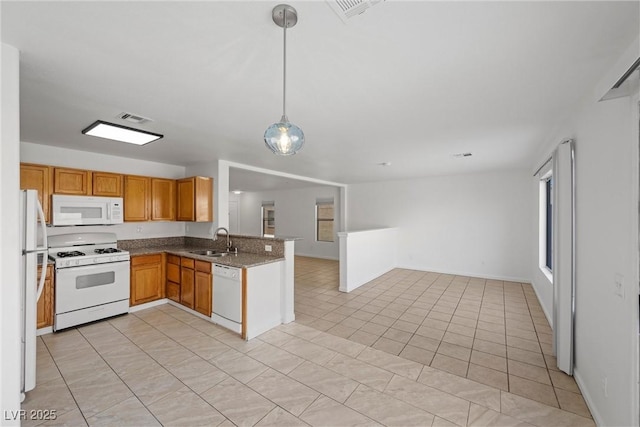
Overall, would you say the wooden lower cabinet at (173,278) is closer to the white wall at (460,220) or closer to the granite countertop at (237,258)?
the granite countertop at (237,258)

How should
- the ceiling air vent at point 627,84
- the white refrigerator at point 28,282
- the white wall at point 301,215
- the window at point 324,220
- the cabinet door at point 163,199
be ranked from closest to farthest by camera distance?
the ceiling air vent at point 627,84
the white refrigerator at point 28,282
the cabinet door at point 163,199
the white wall at point 301,215
the window at point 324,220

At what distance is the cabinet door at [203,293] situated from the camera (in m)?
3.57

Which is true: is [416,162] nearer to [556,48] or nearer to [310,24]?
[556,48]

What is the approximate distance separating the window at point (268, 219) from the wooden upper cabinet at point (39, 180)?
6.61 m

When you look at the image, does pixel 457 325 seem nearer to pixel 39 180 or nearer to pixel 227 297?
pixel 227 297

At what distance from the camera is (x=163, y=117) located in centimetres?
264

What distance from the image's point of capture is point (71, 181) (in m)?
3.71

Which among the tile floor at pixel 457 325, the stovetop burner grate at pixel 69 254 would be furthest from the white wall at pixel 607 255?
the stovetop burner grate at pixel 69 254

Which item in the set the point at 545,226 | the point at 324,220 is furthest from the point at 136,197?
the point at 545,226

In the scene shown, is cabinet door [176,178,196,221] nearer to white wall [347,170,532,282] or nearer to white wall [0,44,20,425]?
white wall [0,44,20,425]

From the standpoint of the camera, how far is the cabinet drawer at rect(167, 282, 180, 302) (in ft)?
13.5

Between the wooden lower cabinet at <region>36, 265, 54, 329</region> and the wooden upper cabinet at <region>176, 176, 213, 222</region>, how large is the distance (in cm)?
182

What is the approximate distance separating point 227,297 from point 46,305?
86.9 inches

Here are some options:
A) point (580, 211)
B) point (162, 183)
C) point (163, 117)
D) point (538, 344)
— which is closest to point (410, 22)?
point (580, 211)
